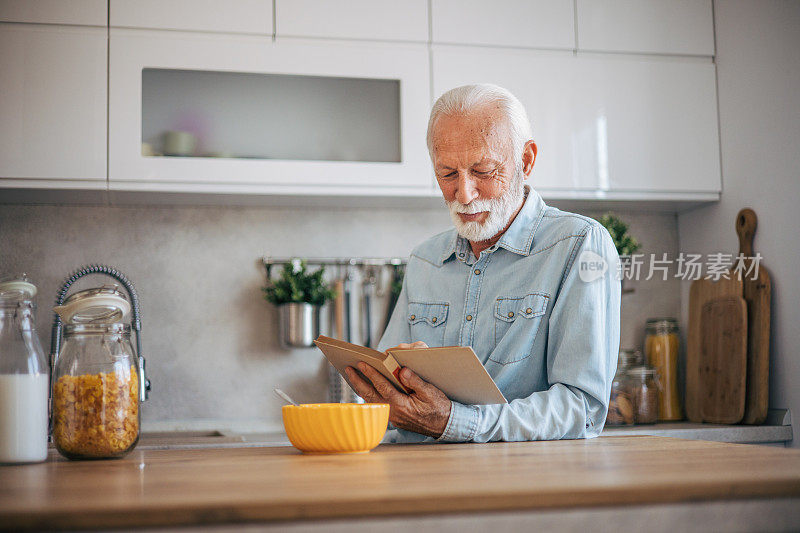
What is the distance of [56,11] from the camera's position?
86.0 inches

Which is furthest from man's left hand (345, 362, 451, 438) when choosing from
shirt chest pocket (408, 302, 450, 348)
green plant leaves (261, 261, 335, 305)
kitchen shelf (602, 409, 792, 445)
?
green plant leaves (261, 261, 335, 305)

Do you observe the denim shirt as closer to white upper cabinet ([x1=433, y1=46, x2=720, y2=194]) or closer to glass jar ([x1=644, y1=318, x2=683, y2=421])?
white upper cabinet ([x1=433, y1=46, x2=720, y2=194])

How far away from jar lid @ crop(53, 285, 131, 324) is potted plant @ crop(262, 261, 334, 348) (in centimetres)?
140

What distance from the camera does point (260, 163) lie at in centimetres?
227

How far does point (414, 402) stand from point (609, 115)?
1560 millimetres

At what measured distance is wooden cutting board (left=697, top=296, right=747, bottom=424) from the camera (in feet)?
7.50

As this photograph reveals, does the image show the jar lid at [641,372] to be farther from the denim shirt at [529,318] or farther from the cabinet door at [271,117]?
the denim shirt at [529,318]

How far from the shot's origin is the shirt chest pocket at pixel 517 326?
141 centimetres

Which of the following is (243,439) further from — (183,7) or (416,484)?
(416,484)

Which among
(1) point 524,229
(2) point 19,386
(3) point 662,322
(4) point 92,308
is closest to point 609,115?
(3) point 662,322

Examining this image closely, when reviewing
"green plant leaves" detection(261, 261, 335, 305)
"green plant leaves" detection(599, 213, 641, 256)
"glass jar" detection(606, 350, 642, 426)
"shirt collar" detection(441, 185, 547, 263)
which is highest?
"green plant leaves" detection(599, 213, 641, 256)

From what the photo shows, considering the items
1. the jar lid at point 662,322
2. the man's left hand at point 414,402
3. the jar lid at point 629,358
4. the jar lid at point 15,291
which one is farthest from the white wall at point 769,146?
the jar lid at point 15,291

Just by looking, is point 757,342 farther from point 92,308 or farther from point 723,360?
point 92,308

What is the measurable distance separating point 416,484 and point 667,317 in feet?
7.51
